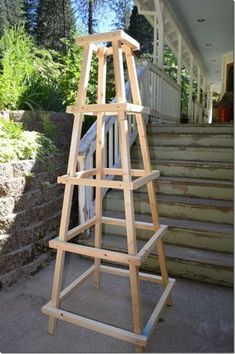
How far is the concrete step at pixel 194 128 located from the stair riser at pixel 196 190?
1.08m

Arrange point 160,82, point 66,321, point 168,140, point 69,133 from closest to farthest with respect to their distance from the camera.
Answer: point 66,321, point 69,133, point 168,140, point 160,82

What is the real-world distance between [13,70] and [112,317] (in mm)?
2729

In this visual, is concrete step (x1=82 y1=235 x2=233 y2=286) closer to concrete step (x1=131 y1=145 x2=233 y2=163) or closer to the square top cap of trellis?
concrete step (x1=131 y1=145 x2=233 y2=163)

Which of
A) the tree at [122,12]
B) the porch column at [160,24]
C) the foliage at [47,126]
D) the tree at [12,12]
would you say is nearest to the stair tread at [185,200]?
the foliage at [47,126]

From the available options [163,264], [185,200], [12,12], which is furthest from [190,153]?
[12,12]

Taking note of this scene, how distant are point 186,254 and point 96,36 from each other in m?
1.86

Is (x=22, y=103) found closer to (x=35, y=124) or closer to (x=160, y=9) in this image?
(x=35, y=124)

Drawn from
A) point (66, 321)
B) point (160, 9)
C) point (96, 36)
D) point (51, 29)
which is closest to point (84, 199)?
point (66, 321)

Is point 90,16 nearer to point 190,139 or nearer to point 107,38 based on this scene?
point 190,139

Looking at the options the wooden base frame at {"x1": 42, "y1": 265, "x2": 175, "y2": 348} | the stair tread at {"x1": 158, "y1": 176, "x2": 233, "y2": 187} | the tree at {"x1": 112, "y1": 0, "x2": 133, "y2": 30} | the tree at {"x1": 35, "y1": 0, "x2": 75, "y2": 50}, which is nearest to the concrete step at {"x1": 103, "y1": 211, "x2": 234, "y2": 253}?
the stair tread at {"x1": 158, "y1": 176, "x2": 233, "y2": 187}

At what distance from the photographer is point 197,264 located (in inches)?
102

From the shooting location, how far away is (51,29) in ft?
49.1

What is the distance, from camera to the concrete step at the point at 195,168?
11.3ft

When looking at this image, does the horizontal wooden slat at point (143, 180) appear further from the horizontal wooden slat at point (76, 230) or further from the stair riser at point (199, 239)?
the stair riser at point (199, 239)
